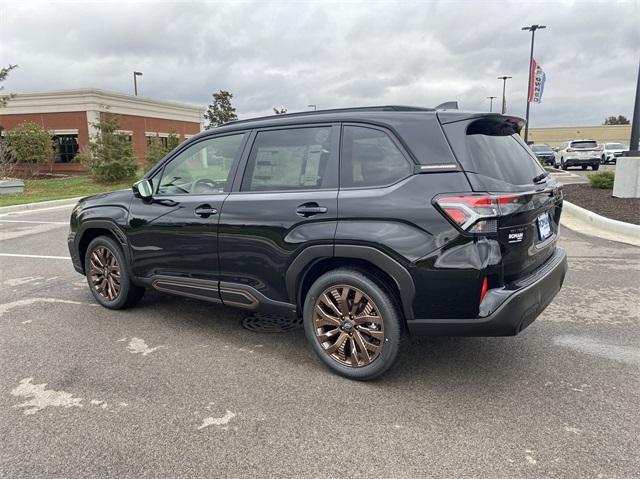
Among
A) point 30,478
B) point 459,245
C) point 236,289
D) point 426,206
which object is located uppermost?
point 426,206

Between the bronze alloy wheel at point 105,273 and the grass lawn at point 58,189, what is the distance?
12.6m

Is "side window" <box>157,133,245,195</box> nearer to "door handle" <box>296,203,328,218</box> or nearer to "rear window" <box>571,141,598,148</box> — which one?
"door handle" <box>296,203,328,218</box>

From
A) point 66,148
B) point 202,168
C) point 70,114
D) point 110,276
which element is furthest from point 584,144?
point 66,148

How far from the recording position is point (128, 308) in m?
4.95

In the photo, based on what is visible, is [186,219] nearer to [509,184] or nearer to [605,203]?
[509,184]

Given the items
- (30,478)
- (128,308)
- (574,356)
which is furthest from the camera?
(128,308)

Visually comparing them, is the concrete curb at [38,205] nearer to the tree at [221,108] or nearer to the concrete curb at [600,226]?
the concrete curb at [600,226]

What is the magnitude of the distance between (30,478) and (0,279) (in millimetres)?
4676

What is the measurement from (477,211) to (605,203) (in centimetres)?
987

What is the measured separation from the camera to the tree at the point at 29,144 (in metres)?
24.4

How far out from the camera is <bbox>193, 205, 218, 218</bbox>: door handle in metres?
3.88

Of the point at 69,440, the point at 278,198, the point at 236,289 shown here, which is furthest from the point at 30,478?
the point at 278,198

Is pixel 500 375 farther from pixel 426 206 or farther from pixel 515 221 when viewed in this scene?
pixel 426 206

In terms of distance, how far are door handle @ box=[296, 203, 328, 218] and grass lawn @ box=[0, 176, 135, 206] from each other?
596 inches
